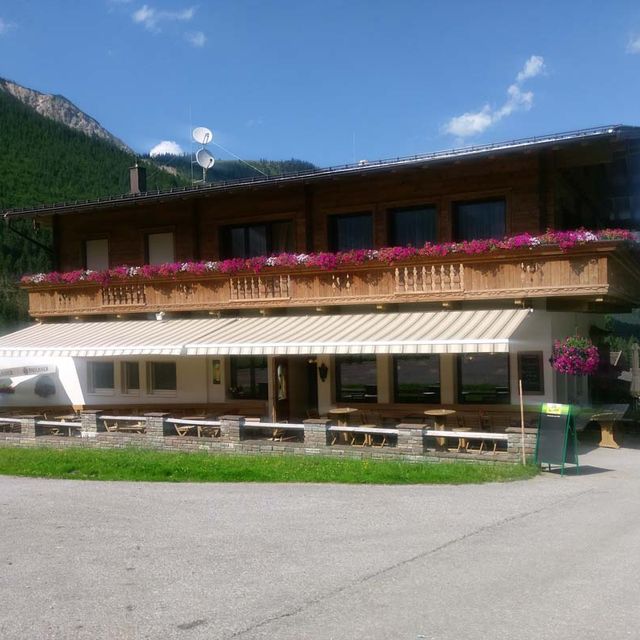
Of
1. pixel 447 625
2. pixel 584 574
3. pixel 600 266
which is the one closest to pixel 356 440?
pixel 600 266

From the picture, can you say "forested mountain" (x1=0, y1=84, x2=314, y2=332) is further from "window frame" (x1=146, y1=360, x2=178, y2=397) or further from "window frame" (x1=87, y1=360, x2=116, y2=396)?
"window frame" (x1=146, y1=360, x2=178, y2=397)

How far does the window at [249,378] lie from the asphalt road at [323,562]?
8.83m

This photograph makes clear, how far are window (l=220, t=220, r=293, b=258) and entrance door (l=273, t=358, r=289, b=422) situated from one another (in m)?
3.05

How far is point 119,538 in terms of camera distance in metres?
8.50

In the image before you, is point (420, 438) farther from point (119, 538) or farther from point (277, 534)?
point (119, 538)

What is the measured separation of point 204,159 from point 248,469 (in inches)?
558

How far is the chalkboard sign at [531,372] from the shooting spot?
55.7ft

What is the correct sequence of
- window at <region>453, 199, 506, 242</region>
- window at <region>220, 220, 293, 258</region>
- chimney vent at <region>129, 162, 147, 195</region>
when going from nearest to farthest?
window at <region>453, 199, 506, 242</region> < window at <region>220, 220, 293, 258</region> < chimney vent at <region>129, 162, 147, 195</region>

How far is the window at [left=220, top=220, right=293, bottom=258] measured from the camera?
2034cm

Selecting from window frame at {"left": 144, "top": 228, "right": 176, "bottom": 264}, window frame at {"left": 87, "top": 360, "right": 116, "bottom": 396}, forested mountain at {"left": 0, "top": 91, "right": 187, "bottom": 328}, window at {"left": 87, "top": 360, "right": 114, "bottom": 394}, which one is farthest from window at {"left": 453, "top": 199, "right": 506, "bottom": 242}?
forested mountain at {"left": 0, "top": 91, "right": 187, "bottom": 328}

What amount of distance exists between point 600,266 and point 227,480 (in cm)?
827

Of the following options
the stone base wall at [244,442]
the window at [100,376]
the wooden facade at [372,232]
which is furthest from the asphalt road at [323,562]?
the window at [100,376]

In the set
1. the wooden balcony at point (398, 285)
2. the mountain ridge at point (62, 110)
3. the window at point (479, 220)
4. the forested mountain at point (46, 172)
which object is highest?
the mountain ridge at point (62, 110)

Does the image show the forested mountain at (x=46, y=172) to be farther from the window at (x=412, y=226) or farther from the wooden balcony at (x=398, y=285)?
the window at (x=412, y=226)
